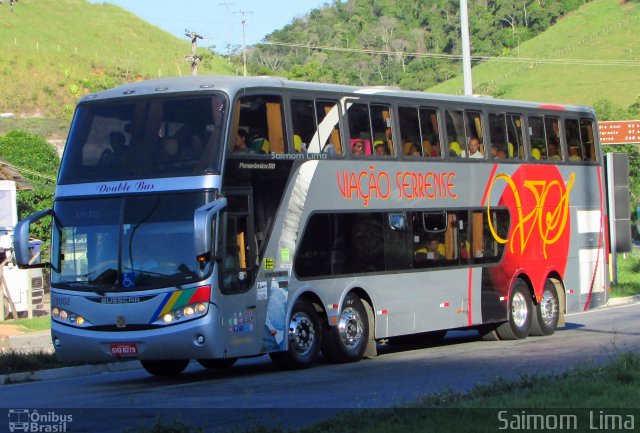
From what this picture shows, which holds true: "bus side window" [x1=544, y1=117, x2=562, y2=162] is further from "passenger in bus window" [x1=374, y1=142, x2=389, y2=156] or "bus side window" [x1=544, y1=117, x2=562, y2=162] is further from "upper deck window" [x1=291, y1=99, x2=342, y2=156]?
"upper deck window" [x1=291, y1=99, x2=342, y2=156]

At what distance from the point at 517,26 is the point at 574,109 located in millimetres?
137587

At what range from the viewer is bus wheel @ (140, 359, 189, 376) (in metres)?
16.8

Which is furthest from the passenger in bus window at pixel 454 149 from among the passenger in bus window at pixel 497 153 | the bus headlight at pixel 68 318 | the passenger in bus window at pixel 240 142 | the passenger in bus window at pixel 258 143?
the bus headlight at pixel 68 318

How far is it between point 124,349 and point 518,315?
901cm

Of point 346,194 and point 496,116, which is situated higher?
point 496,116

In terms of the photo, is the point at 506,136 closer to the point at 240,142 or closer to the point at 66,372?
the point at 240,142

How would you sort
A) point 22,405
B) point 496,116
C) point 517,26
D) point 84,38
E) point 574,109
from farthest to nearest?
1. point 517,26
2. point 84,38
3. point 574,109
4. point 496,116
5. point 22,405

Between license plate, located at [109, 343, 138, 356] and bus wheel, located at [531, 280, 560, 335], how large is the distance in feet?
31.0

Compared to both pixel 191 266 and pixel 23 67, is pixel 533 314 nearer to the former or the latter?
pixel 191 266

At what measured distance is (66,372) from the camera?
18.1 m

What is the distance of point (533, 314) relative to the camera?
70.4 ft

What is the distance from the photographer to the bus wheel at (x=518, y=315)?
20.9 m

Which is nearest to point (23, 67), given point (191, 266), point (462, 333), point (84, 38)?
point (84, 38)

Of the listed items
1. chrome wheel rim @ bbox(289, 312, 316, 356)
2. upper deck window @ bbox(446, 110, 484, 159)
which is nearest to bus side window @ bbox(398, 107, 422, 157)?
upper deck window @ bbox(446, 110, 484, 159)
